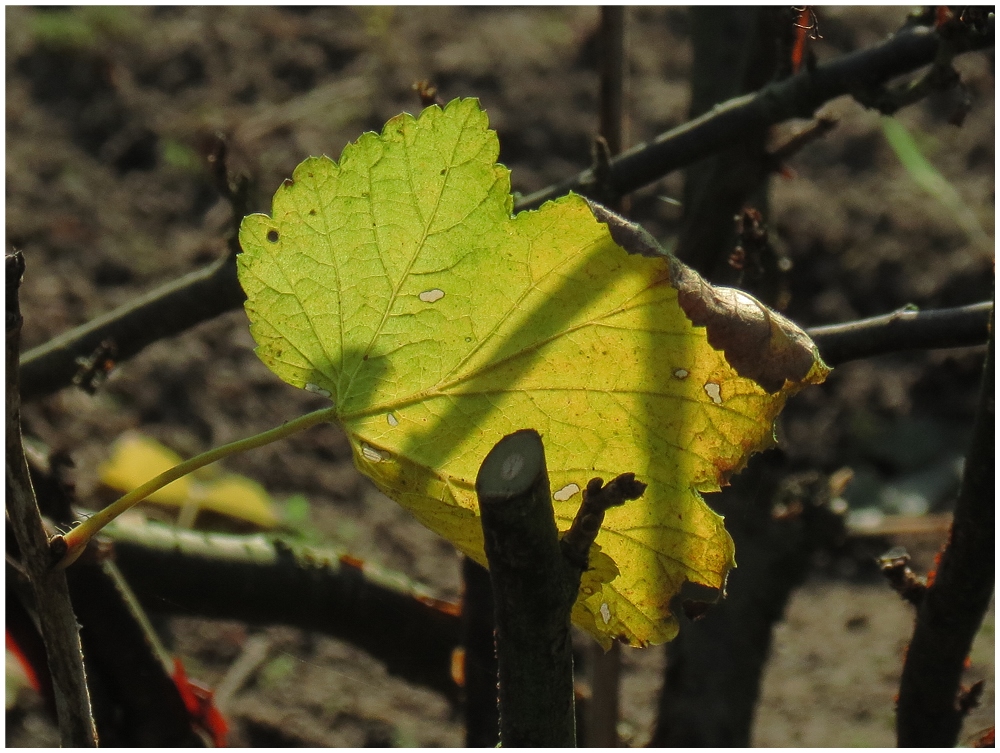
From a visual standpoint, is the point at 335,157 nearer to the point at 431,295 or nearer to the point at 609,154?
the point at 609,154

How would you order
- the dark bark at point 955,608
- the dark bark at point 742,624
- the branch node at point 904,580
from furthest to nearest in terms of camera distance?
1. the dark bark at point 742,624
2. the branch node at point 904,580
3. the dark bark at point 955,608

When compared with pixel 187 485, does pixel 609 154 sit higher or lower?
higher

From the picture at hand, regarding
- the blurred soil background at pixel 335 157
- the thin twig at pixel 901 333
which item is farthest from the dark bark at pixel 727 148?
the blurred soil background at pixel 335 157

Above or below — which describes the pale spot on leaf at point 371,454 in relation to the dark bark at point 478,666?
above

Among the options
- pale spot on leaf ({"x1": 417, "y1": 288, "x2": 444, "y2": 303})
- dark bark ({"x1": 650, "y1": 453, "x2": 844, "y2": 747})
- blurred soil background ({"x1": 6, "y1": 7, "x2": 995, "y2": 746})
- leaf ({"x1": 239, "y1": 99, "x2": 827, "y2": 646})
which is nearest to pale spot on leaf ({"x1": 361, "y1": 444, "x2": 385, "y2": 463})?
leaf ({"x1": 239, "y1": 99, "x2": 827, "y2": 646})

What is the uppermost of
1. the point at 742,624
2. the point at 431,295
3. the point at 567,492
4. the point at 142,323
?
the point at 142,323

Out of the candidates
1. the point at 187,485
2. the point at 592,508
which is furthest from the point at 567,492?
the point at 187,485

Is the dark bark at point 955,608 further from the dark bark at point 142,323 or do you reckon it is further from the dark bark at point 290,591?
the dark bark at point 142,323

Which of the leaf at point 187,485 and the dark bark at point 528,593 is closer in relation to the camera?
the dark bark at point 528,593

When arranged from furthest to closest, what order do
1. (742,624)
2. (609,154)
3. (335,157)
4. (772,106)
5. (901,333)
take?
(335,157) → (742,624) → (609,154) → (772,106) → (901,333)
